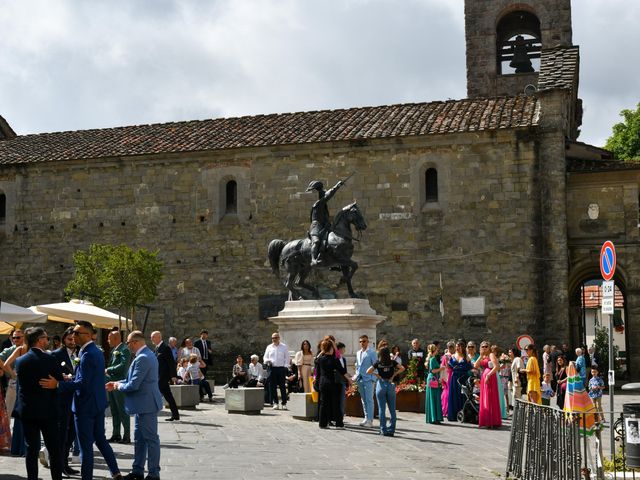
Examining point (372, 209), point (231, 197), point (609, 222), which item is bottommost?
point (609, 222)

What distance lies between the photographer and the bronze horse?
19484 millimetres

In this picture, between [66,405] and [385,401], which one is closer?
[66,405]

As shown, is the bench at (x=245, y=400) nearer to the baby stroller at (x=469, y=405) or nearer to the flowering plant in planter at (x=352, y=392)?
the flowering plant in planter at (x=352, y=392)

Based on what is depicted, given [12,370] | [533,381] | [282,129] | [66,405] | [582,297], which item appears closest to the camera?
[66,405]

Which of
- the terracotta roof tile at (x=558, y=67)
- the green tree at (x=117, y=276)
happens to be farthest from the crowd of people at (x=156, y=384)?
the terracotta roof tile at (x=558, y=67)

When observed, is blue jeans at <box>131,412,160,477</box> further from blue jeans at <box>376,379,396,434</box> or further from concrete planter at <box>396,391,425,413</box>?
concrete planter at <box>396,391,425,413</box>

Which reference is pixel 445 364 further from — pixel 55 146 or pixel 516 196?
pixel 55 146

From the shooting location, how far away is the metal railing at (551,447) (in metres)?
8.55

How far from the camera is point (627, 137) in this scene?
150 ft

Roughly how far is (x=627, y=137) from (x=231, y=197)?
22638mm

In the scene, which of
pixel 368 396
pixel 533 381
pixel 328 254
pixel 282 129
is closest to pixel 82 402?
pixel 368 396

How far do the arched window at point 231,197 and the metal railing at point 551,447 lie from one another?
2209cm

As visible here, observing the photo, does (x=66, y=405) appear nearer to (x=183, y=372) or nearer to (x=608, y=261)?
(x=608, y=261)

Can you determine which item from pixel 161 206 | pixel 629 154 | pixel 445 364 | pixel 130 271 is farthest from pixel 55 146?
pixel 629 154
